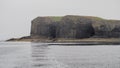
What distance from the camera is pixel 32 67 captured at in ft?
132

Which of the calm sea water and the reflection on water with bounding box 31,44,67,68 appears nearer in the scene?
the reflection on water with bounding box 31,44,67,68

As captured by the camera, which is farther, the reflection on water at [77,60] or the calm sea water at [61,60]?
the calm sea water at [61,60]

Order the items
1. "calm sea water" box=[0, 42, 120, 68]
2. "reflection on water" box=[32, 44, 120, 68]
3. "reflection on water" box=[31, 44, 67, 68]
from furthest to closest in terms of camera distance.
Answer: "calm sea water" box=[0, 42, 120, 68], "reflection on water" box=[32, 44, 120, 68], "reflection on water" box=[31, 44, 67, 68]

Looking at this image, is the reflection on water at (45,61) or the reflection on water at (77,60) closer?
the reflection on water at (45,61)

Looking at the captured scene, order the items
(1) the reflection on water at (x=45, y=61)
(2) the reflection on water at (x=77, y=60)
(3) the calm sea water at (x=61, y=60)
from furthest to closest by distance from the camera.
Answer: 1. (3) the calm sea water at (x=61, y=60)
2. (2) the reflection on water at (x=77, y=60)
3. (1) the reflection on water at (x=45, y=61)

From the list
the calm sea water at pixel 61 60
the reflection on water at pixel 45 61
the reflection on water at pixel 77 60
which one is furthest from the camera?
the calm sea water at pixel 61 60

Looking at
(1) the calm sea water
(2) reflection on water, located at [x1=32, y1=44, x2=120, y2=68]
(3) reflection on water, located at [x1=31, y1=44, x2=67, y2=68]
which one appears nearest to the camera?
(3) reflection on water, located at [x1=31, y1=44, x2=67, y2=68]

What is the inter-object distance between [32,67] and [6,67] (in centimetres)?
318

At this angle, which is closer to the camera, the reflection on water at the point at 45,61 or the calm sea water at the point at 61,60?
the reflection on water at the point at 45,61

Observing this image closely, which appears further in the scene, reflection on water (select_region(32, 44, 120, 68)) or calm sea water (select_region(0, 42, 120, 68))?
calm sea water (select_region(0, 42, 120, 68))

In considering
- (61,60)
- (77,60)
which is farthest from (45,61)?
(77,60)

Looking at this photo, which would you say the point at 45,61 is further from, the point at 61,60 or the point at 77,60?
the point at 77,60

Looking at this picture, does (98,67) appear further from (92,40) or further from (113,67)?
(92,40)

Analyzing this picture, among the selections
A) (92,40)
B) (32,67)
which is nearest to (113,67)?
(32,67)
